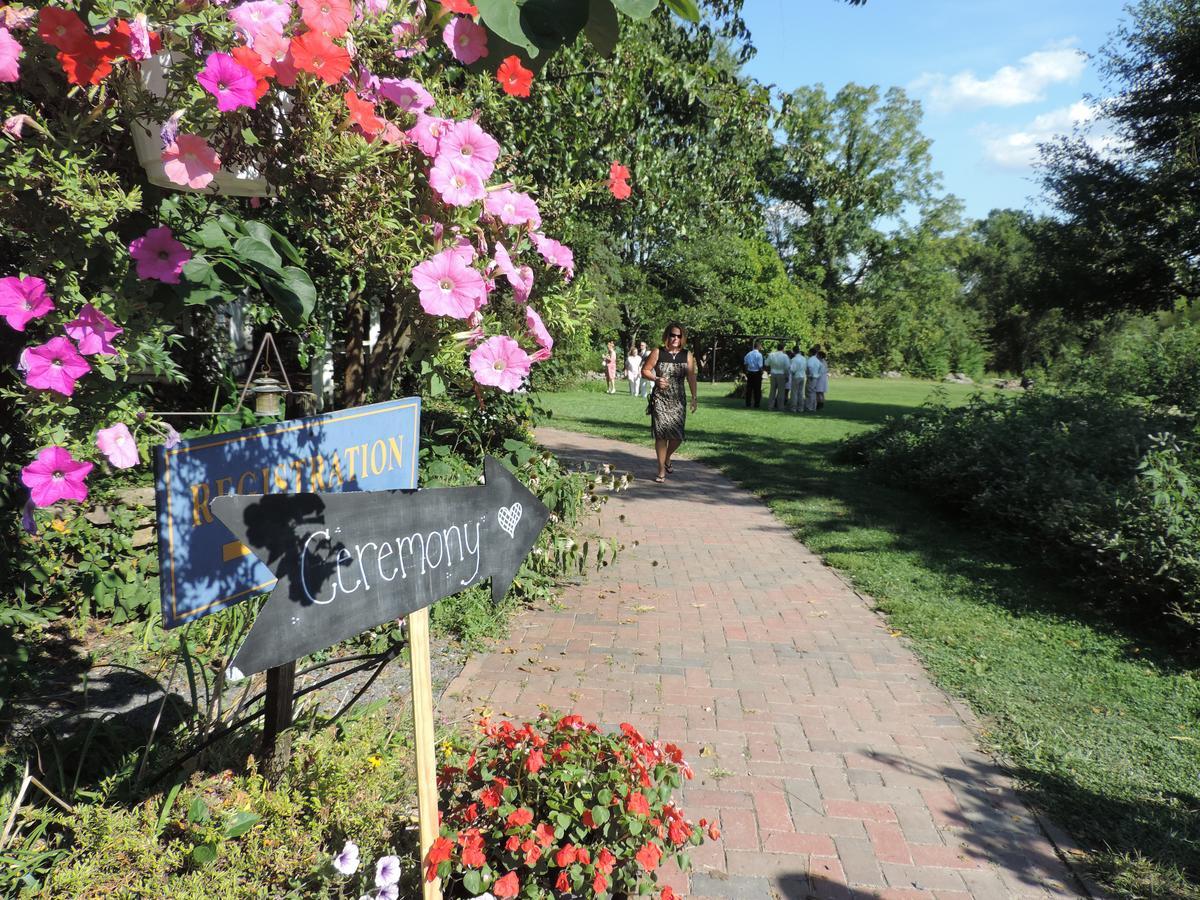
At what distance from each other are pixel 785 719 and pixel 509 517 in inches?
85.5

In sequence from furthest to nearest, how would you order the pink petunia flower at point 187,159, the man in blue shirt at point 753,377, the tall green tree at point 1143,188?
the man in blue shirt at point 753,377, the tall green tree at point 1143,188, the pink petunia flower at point 187,159

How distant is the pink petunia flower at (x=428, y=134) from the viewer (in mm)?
1560

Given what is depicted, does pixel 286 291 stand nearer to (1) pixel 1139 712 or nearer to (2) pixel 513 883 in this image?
(2) pixel 513 883

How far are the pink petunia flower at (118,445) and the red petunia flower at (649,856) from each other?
5.11 feet

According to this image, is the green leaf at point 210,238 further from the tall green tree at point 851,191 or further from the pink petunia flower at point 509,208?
the tall green tree at point 851,191

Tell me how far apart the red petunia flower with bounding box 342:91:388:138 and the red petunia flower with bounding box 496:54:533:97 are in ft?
0.92

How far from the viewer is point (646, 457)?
1162cm

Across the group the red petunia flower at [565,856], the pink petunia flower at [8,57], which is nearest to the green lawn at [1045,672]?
the red petunia flower at [565,856]

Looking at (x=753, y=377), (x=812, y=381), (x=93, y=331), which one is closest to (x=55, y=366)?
(x=93, y=331)

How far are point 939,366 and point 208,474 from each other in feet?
166

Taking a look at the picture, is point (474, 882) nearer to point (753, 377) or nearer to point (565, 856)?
point (565, 856)

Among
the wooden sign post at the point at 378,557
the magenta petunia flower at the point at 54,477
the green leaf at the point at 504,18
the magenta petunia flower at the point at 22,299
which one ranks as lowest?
the wooden sign post at the point at 378,557

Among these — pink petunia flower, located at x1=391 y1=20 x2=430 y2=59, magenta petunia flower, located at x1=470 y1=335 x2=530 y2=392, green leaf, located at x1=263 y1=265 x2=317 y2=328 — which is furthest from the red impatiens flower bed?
pink petunia flower, located at x1=391 y1=20 x2=430 y2=59

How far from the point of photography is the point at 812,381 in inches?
778
